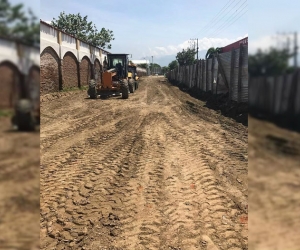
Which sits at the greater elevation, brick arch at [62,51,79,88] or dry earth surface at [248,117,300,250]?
brick arch at [62,51,79,88]

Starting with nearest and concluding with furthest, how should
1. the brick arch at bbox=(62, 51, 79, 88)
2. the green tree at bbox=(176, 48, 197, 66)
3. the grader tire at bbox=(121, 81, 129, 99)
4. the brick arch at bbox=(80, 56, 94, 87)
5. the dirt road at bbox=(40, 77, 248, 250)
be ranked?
the dirt road at bbox=(40, 77, 248, 250), the grader tire at bbox=(121, 81, 129, 99), the brick arch at bbox=(62, 51, 79, 88), the brick arch at bbox=(80, 56, 94, 87), the green tree at bbox=(176, 48, 197, 66)

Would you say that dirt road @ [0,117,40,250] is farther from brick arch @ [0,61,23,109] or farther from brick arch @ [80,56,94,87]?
brick arch @ [80,56,94,87]

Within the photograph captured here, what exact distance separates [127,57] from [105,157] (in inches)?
381

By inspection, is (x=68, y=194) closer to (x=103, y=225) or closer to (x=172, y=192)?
(x=103, y=225)

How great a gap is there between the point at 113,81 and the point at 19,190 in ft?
39.1

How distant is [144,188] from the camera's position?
3244mm

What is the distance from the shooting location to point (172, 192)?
3127 millimetres

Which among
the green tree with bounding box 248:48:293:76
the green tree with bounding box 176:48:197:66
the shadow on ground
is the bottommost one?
the shadow on ground

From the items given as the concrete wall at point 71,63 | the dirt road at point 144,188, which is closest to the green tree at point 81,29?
the concrete wall at point 71,63

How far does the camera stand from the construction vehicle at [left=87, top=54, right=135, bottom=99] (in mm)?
11648

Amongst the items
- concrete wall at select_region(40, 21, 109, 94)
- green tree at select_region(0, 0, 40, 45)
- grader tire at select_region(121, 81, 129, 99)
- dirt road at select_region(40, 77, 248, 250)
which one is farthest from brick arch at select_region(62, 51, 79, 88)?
green tree at select_region(0, 0, 40, 45)

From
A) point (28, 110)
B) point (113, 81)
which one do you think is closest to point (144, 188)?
point (28, 110)

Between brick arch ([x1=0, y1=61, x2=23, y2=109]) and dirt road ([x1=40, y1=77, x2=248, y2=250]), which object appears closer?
brick arch ([x1=0, y1=61, x2=23, y2=109])

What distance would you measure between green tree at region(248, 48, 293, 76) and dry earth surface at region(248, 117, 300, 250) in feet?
0.38
